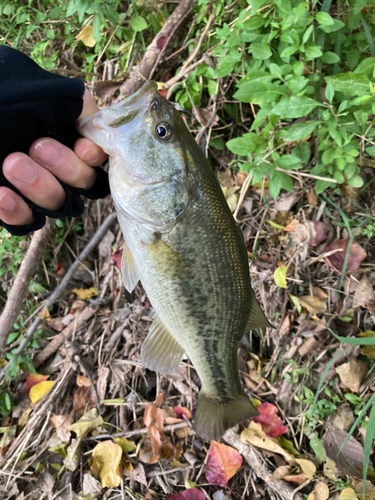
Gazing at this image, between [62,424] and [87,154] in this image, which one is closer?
[87,154]

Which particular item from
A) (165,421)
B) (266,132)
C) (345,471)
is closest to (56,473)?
(165,421)

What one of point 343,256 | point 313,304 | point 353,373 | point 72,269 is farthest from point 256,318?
point 72,269

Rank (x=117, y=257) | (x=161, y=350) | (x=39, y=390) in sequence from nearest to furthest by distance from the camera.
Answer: (x=161, y=350), (x=39, y=390), (x=117, y=257)

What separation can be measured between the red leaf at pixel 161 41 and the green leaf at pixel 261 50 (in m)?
0.95

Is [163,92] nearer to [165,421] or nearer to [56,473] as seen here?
[165,421]

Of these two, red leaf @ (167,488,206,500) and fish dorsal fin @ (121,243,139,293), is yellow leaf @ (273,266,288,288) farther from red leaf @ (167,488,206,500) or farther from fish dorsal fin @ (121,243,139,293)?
red leaf @ (167,488,206,500)

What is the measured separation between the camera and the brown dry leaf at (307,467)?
85.5 inches

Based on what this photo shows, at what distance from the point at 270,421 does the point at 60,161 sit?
2.23m

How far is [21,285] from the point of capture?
9.43 ft

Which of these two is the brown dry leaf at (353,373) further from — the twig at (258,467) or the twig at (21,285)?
the twig at (21,285)

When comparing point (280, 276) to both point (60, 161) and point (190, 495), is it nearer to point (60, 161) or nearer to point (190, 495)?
point (190, 495)

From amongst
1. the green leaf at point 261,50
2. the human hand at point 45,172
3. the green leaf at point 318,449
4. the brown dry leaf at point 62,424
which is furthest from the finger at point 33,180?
the green leaf at point 318,449

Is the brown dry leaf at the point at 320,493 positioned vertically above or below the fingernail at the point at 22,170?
below

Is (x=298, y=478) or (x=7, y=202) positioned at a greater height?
(x=7, y=202)
